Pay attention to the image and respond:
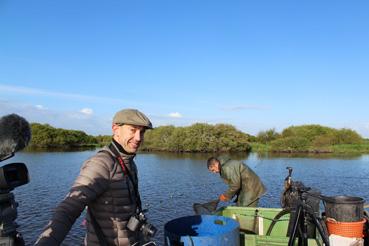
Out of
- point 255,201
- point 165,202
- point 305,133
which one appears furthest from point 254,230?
point 305,133

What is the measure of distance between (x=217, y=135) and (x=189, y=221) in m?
59.5

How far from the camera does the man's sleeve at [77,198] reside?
7.11 ft

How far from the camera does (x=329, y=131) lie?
80.9m

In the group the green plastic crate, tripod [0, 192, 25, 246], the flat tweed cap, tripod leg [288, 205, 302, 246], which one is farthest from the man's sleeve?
the green plastic crate

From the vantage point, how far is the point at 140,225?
9.22 ft

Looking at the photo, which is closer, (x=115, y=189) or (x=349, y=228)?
(x=115, y=189)

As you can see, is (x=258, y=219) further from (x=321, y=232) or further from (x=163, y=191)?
(x=163, y=191)

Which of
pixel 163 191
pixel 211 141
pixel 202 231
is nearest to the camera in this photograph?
pixel 202 231

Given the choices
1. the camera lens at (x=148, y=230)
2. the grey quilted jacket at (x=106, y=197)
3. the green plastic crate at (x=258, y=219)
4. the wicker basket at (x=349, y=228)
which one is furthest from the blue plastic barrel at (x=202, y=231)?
the green plastic crate at (x=258, y=219)

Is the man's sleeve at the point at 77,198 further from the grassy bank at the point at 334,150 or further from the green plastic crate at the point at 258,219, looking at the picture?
the grassy bank at the point at 334,150

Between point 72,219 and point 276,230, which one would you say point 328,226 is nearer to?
point 276,230

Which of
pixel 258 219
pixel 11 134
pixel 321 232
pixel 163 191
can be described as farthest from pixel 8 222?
pixel 163 191

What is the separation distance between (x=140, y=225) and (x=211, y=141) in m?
58.6

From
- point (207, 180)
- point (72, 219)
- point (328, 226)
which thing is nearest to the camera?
point (72, 219)
